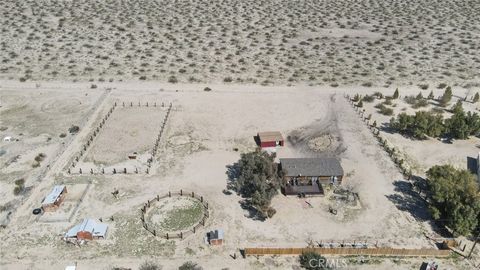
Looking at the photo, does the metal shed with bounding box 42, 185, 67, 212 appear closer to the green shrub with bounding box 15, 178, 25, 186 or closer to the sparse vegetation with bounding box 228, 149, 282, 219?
the green shrub with bounding box 15, 178, 25, 186

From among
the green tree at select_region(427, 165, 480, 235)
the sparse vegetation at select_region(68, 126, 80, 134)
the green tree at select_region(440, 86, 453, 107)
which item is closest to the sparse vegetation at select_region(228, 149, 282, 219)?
the green tree at select_region(427, 165, 480, 235)

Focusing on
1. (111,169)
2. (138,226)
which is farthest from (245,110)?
(138,226)

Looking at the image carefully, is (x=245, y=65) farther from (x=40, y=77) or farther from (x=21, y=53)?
(x=21, y=53)

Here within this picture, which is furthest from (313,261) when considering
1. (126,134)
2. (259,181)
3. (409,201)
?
(126,134)

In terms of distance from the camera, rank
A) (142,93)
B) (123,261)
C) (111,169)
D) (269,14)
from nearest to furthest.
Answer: (123,261), (111,169), (142,93), (269,14)

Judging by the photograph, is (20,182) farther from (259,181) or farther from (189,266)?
(259,181)

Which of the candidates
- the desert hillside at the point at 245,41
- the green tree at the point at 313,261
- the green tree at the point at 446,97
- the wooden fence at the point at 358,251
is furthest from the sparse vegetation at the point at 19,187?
the green tree at the point at 446,97
